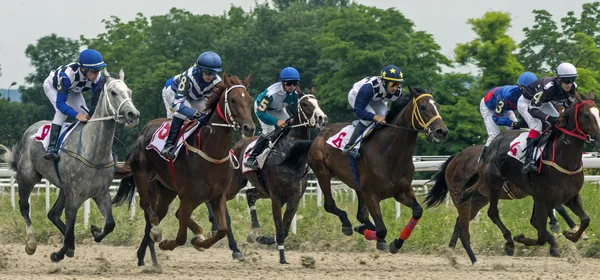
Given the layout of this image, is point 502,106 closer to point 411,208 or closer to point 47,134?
point 411,208

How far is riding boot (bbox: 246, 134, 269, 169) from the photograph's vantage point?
11.3 meters

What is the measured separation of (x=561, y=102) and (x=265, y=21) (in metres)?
42.0

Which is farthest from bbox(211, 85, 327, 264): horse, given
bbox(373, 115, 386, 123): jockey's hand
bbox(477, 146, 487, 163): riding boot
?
bbox(477, 146, 487, 163): riding boot

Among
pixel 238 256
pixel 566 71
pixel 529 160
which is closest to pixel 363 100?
pixel 529 160

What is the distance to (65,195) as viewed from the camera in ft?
31.4

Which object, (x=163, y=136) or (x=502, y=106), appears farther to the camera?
(x=502, y=106)

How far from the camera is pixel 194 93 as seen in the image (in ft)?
32.6

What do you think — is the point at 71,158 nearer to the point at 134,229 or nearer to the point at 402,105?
the point at 402,105

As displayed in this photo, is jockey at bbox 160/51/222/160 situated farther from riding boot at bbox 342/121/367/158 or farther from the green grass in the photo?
the green grass

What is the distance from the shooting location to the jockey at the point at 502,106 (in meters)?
11.4

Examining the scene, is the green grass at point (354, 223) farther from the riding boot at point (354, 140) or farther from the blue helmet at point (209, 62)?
the blue helmet at point (209, 62)

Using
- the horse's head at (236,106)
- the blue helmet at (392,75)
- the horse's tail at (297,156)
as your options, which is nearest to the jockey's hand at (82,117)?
the horse's head at (236,106)

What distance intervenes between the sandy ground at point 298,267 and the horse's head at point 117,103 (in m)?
1.41

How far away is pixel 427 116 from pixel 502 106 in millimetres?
2162
